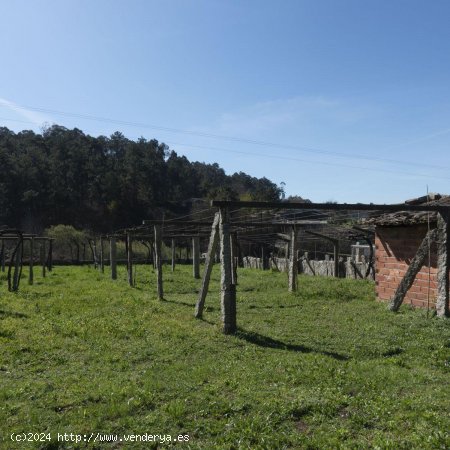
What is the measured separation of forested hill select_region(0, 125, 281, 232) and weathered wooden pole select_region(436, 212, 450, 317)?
4185 centimetres

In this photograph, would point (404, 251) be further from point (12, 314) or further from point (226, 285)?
point (12, 314)

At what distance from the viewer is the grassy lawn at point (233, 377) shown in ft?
15.4

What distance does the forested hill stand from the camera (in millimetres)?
58156

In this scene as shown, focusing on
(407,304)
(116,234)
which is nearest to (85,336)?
(407,304)

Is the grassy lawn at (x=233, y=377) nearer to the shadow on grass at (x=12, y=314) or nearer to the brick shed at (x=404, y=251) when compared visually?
the shadow on grass at (x=12, y=314)

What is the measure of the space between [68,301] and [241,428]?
1031 centimetres

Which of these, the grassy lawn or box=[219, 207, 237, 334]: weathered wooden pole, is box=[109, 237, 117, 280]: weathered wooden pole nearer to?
the grassy lawn

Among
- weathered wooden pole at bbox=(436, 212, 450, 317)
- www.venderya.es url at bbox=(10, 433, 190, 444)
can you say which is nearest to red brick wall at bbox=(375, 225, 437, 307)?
weathered wooden pole at bbox=(436, 212, 450, 317)

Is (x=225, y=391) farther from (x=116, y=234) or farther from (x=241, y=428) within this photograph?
(x=116, y=234)

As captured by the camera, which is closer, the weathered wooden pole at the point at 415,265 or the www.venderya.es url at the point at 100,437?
the www.venderya.es url at the point at 100,437

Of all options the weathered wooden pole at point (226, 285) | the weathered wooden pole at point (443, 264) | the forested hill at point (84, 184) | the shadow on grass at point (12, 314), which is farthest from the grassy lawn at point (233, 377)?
the forested hill at point (84, 184)

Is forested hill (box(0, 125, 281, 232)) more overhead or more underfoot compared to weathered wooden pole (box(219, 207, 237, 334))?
more overhead

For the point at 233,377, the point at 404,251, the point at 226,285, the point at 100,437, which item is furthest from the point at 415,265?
the point at 100,437

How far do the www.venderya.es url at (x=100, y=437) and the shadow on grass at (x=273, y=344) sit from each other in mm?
3575
